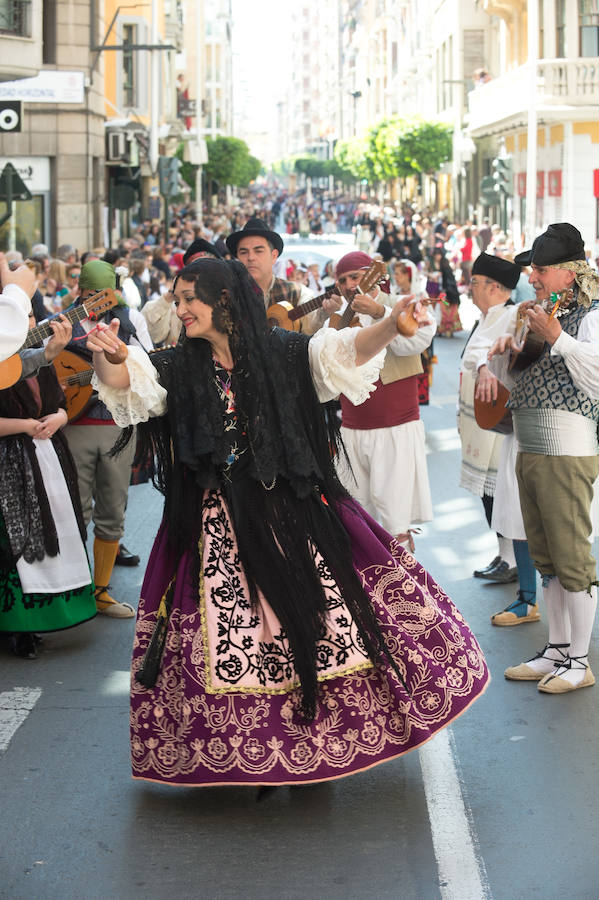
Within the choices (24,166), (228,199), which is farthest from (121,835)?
(228,199)

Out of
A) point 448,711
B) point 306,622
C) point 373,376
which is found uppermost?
point 373,376

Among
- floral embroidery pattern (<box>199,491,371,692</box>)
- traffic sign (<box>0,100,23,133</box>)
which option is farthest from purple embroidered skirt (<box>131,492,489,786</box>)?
traffic sign (<box>0,100,23,133</box>)

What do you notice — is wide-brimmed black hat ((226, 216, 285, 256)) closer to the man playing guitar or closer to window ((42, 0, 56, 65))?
the man playing guitar

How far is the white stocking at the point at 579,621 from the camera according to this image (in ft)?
20.7

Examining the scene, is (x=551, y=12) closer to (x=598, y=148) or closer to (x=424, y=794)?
(x=598, y=148)

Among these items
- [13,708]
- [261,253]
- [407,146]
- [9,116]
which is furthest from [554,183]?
[13,708]

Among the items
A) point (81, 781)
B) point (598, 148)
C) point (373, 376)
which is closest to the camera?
point (373, 376)

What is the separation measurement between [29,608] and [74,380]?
4.33 ft

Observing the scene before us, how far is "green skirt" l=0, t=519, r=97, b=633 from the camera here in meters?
7.14

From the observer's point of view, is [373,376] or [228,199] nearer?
[373,376]

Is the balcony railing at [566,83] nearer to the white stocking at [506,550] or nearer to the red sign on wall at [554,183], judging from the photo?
the red sign on wall at [554,183]

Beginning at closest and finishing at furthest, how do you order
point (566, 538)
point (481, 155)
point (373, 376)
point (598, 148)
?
point (373, 376)
point (566, 538)
point (598, 148)
point (481, 155)

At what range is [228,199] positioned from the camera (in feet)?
334

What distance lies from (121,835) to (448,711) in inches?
48.1
